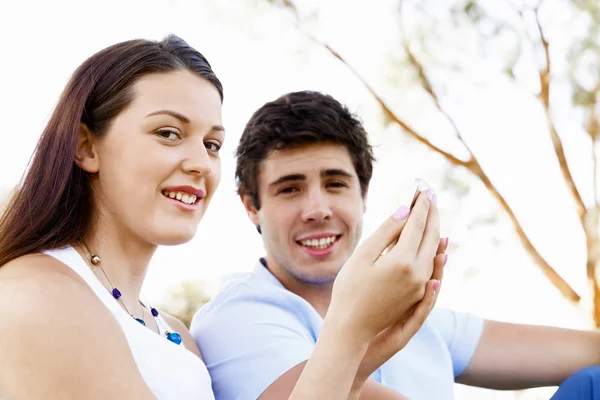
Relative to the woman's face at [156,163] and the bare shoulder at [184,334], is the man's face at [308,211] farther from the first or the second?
the woman's face at [156,163]

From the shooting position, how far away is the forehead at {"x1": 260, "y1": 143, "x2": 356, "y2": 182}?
2.54 meters

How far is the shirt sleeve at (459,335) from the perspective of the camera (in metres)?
2.54

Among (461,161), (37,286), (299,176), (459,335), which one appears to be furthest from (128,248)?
(461,161)

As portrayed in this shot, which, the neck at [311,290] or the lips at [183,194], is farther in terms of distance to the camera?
the neck at [311,290]

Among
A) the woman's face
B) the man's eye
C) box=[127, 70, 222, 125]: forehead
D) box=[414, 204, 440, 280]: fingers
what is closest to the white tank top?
the woman's face

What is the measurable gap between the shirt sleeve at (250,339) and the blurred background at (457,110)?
10.3ft

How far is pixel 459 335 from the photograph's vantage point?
2559 millimetres

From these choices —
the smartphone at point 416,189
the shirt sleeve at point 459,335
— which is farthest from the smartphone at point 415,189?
the shirt sleeve at point 459,335

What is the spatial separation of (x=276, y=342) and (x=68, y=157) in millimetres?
783

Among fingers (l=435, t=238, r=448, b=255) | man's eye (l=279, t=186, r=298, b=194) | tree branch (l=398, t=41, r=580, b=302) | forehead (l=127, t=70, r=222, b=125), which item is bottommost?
fingers (l=435, t=238, r=448, b=255)

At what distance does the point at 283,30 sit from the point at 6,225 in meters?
4.53

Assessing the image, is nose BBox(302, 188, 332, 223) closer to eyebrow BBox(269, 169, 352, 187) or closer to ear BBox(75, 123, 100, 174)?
eyebrow BBox(269, 169, 352, 187)

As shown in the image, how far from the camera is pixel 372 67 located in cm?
596

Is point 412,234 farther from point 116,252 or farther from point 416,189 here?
point 116,252
